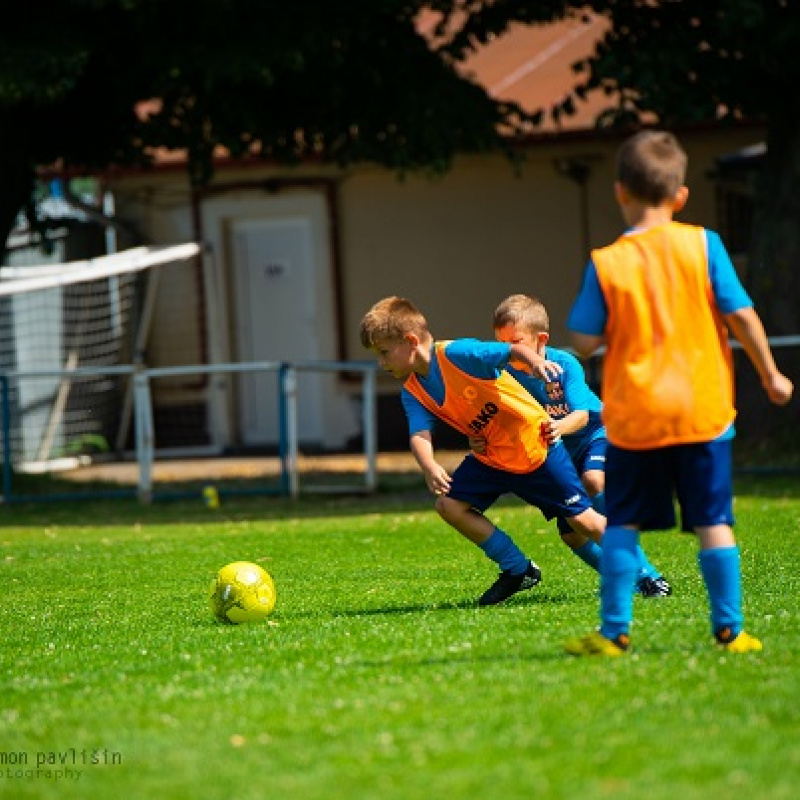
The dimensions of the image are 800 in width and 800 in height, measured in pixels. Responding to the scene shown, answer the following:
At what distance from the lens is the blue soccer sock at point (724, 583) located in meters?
6.07

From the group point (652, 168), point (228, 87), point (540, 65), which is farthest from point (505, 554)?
point (540, 65)

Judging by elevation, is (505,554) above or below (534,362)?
below

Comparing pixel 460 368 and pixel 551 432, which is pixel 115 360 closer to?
pixel 460 368

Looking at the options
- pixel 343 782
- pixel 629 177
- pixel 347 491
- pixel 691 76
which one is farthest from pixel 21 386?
pixel 343 782

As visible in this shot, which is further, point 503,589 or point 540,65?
point 540,65

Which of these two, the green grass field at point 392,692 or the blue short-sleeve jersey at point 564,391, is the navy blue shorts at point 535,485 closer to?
the blue short-sleeve jersey at point 564,391

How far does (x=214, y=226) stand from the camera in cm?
2305

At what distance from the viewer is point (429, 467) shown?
761 centimetres

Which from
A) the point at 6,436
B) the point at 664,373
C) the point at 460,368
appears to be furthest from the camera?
the point at 6,436

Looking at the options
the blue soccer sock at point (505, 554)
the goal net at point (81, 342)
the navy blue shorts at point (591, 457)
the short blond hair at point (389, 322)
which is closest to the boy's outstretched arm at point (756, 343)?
the short blond hair at point (389, 322)

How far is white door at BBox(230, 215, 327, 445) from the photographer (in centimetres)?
2294

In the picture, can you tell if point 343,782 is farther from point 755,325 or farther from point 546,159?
point 546,159

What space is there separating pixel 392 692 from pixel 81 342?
16.9 metres

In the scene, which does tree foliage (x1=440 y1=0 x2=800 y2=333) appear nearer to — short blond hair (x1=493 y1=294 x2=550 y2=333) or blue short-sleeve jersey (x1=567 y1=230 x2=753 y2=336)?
short blond hair (x1=493 y1=294 x2=550 y2=333)
